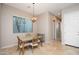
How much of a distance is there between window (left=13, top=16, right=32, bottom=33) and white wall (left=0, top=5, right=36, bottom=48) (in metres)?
0.11

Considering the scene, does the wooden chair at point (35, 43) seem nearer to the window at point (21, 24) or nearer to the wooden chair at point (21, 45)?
the wooden chair at point (21, 45)

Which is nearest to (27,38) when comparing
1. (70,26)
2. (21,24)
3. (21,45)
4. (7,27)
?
(21,45)

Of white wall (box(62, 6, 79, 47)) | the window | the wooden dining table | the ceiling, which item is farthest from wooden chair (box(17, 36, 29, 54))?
white wall (box(62, 6, 79, 47))

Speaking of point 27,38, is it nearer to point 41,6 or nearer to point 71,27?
point 41,6

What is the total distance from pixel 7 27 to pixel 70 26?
1.73 m

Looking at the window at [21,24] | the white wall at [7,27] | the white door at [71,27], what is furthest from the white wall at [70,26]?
the white wall at [7,27]

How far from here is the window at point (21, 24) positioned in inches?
104

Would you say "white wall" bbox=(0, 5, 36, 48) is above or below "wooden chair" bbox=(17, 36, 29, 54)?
above

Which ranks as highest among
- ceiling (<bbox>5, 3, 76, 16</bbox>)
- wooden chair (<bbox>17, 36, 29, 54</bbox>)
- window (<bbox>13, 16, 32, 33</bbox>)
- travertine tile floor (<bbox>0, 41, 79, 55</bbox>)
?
ceiling (<bbox>5, 3, 76, 16</bbox>)

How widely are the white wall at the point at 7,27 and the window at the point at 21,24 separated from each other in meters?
Answer: 0.11

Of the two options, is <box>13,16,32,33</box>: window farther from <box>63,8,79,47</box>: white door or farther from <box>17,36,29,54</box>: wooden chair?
<box>63,8,79,47</box>: white door

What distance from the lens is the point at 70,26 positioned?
2697 millimetres

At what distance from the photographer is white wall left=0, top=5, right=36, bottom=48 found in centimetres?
257

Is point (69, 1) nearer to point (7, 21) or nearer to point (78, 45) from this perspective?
point (78, 45)
